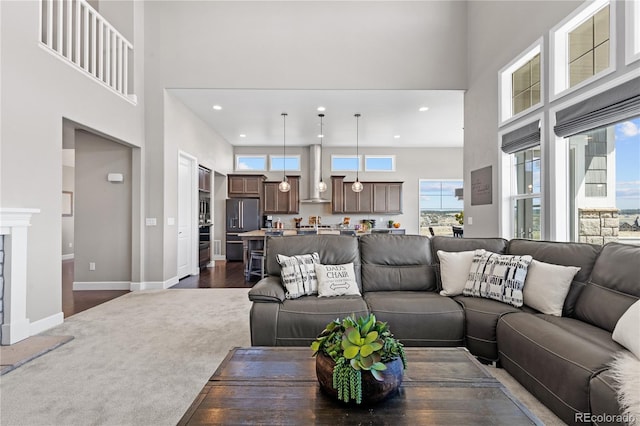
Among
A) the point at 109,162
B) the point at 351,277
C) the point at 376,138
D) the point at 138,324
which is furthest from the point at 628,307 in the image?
the point at 376,138

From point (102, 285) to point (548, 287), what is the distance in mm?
5853

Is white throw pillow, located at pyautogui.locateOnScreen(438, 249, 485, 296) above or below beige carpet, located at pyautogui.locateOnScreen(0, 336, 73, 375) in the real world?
above

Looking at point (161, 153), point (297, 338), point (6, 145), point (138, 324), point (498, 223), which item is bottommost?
point (138, 324)

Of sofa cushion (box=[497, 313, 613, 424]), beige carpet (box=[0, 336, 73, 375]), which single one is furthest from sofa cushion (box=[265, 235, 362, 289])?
beige carpet (box=[0, 336, 73, 375])

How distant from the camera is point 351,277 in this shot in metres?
2.99

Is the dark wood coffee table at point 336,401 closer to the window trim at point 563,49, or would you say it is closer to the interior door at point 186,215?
the window trim at point 563,49

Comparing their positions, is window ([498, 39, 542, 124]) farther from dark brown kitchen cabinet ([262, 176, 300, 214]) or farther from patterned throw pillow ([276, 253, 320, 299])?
dark brown kitchen cabinet ([262, 176, 300, 214])

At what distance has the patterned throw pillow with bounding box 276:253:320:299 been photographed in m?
2.83

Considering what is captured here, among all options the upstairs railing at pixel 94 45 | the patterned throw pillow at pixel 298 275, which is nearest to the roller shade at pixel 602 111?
the patterned throw pillow at pixel 298 275

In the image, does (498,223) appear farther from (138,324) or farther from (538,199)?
(138,324)

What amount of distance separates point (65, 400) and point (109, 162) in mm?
4049

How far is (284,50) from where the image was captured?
5.26 metres

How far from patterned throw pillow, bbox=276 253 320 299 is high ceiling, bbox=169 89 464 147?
3475 mm

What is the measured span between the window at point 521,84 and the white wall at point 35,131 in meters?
5.27
